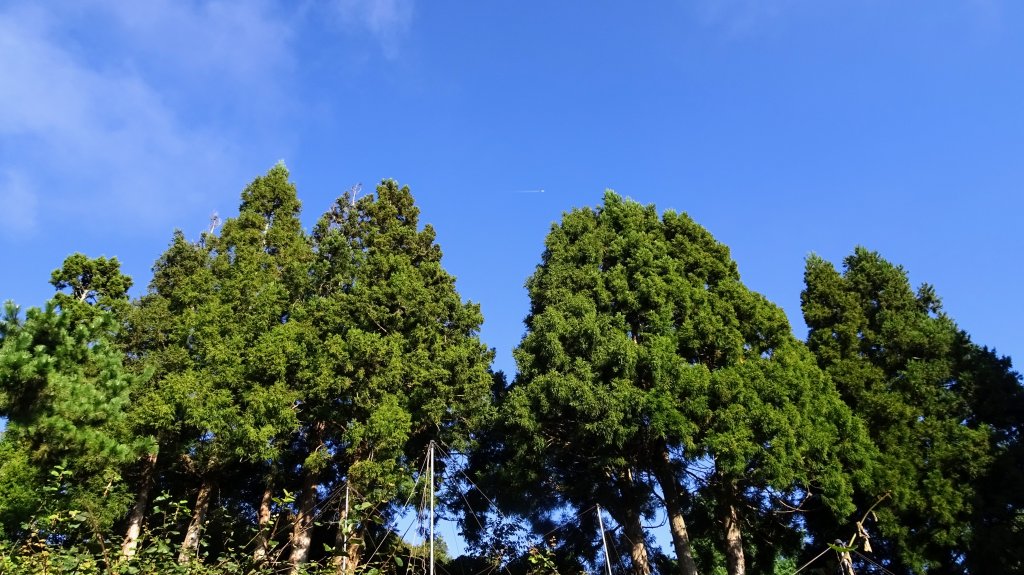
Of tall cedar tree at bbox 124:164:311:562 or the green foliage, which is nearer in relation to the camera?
the green foliage

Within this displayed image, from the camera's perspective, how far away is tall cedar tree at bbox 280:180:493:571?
1077 centimetres

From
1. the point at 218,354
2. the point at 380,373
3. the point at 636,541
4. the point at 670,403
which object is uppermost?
the point at 218,354

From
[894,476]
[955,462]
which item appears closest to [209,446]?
[894,476]

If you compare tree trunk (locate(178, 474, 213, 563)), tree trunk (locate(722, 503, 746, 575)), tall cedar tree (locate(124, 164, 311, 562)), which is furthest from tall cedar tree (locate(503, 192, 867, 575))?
tree trunk (locate(178, 474, 213, 563))

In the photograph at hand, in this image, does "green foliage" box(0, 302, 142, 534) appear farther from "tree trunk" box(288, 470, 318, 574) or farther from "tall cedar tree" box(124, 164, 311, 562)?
"tree trunk" box(288, 470, 318, 574)

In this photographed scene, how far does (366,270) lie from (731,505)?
27.1 ft

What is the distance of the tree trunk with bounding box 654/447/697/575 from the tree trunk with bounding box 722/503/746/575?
621mm

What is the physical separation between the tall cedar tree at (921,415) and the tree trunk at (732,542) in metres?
2.04

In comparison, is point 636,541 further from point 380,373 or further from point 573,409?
point 380,373

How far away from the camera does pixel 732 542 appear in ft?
33.9

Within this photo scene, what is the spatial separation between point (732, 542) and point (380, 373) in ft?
21.9

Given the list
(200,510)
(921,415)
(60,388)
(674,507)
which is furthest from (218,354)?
(921,415)

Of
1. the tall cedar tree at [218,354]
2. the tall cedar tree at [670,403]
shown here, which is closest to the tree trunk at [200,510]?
the tall cedar tree at [218,354]

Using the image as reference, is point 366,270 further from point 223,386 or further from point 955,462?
point 955,462
